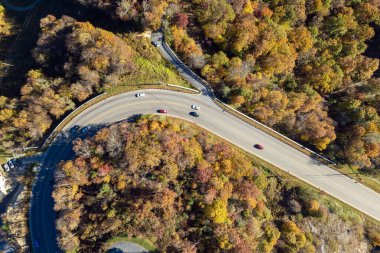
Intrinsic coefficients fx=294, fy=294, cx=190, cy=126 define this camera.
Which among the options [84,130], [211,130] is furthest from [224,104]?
[84,130]

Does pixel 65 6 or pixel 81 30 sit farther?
pixel 65 6

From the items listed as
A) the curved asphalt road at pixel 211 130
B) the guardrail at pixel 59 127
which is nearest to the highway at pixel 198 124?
the curved asphalt road at pixel 211 130

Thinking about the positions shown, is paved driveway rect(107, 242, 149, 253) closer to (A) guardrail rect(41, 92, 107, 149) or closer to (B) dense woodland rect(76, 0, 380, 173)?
(A) guardrail rect(41, 92, 107, 149)

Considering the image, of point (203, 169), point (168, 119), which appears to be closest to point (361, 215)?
point (203, 169)

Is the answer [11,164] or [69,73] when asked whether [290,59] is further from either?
[11,164]

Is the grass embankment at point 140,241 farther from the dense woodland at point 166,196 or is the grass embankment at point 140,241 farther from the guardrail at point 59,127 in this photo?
the guardrail at point 59,127

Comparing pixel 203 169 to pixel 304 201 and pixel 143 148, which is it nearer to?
pixel 143 148

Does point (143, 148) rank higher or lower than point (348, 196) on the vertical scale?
higher
